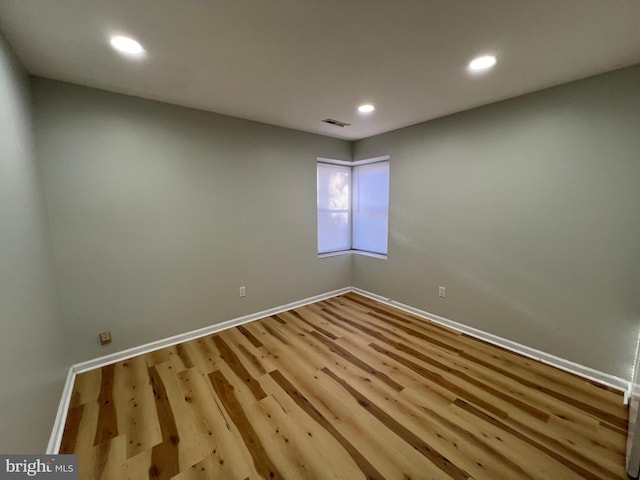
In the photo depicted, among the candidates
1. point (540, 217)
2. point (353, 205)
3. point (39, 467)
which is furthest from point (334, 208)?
point (39, 467)

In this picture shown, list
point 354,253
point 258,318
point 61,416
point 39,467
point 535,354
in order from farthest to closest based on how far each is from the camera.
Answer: point 354,253
point 258,318
point 535,354
point 61,416
point 39,467

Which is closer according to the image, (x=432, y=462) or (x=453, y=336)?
(x=432, y=462)

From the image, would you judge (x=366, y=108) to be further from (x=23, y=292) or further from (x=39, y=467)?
(x=39, y=467)

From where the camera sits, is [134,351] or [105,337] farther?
[134,351]

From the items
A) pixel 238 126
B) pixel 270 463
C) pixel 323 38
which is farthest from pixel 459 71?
pixel 270 463

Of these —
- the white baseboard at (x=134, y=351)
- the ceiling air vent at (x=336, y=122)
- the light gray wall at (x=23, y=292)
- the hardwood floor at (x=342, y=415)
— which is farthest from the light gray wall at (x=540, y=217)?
the light gray wall at (x=23, y=292)

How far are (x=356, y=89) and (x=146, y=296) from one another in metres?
2.69

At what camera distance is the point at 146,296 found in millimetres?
2525

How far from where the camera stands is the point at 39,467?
120 centimetres

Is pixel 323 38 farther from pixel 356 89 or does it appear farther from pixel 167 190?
pixel 167 190

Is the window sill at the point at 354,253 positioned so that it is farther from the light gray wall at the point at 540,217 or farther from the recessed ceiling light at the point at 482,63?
the recessed ceiling light at the point at 482,63

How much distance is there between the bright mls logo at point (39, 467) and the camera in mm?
1009

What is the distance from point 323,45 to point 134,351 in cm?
301

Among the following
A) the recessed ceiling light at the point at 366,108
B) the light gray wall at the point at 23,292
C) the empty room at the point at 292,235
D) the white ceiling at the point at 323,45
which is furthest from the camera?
the recessed ceiling light at the point at 366,108
